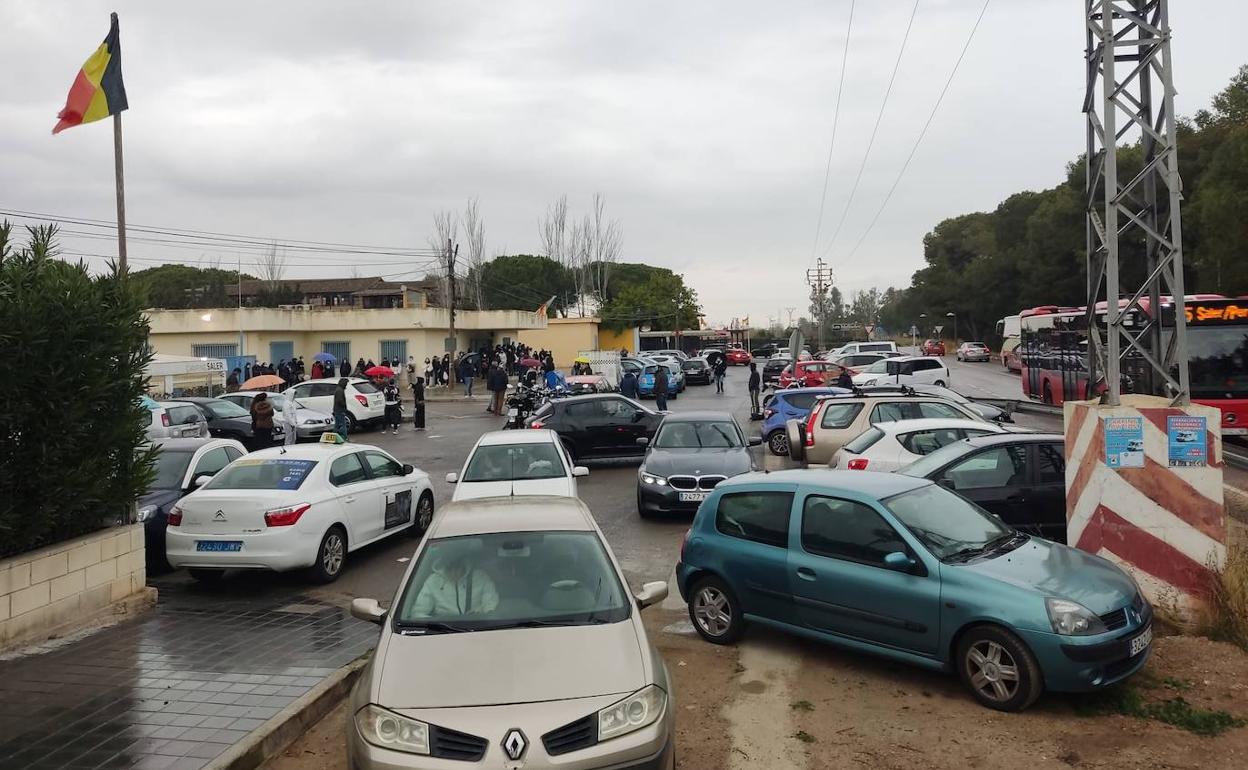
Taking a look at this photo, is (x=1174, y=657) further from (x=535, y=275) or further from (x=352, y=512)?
(x=535, y=275)

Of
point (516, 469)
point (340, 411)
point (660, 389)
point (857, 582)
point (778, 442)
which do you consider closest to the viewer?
point (857, 582)

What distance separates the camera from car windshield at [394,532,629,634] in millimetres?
4996

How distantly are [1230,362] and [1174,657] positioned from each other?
13.3 m

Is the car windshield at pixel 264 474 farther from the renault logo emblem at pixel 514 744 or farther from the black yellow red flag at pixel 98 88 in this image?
the black yellow red flag at pixel 98 88

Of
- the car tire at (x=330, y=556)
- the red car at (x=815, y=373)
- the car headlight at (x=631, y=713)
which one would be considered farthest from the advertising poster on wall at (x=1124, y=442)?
the red car at (x=815, y=373)

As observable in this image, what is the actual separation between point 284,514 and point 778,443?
1214 cm

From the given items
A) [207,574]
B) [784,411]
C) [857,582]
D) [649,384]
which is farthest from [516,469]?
[649,384]

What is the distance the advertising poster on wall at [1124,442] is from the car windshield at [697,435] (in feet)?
20.5

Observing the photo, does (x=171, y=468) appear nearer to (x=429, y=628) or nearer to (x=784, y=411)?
(x=429, y=628)

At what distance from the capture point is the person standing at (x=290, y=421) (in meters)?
21.2

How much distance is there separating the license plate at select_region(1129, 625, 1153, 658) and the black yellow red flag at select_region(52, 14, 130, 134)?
15921 mm

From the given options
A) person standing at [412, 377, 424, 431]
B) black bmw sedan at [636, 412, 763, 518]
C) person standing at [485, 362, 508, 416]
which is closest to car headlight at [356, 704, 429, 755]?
black bmw sedan at [636, 412, 763, 518]

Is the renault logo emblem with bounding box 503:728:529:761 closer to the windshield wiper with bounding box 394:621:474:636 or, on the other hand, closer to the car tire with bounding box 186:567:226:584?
the windshield wiper with bounding box 394:621:474:636

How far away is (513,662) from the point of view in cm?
454
